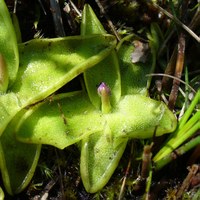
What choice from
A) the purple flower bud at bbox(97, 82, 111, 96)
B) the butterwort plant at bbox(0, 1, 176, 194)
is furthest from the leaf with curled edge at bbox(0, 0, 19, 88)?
the purple flower bud at bbox(97, 82, 111, 96)

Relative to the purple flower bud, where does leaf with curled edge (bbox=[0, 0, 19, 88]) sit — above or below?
above

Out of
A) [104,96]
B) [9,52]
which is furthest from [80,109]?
[9,52]

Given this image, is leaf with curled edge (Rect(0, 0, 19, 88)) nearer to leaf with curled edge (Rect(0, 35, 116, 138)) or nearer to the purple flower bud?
leaf with curled edge (Rect(0, 35, 116, 138))

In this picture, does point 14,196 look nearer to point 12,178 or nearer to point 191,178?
point 12,178

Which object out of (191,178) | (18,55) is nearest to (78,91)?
(18,55)

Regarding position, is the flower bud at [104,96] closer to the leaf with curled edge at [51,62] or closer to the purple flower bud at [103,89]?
the purple flower bud at [103,89]

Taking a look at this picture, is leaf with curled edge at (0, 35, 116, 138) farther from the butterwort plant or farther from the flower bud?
the flower bud

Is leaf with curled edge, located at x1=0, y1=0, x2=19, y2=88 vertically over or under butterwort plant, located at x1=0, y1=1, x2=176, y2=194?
over

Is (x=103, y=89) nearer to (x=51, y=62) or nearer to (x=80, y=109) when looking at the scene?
(x=80, y=109)
